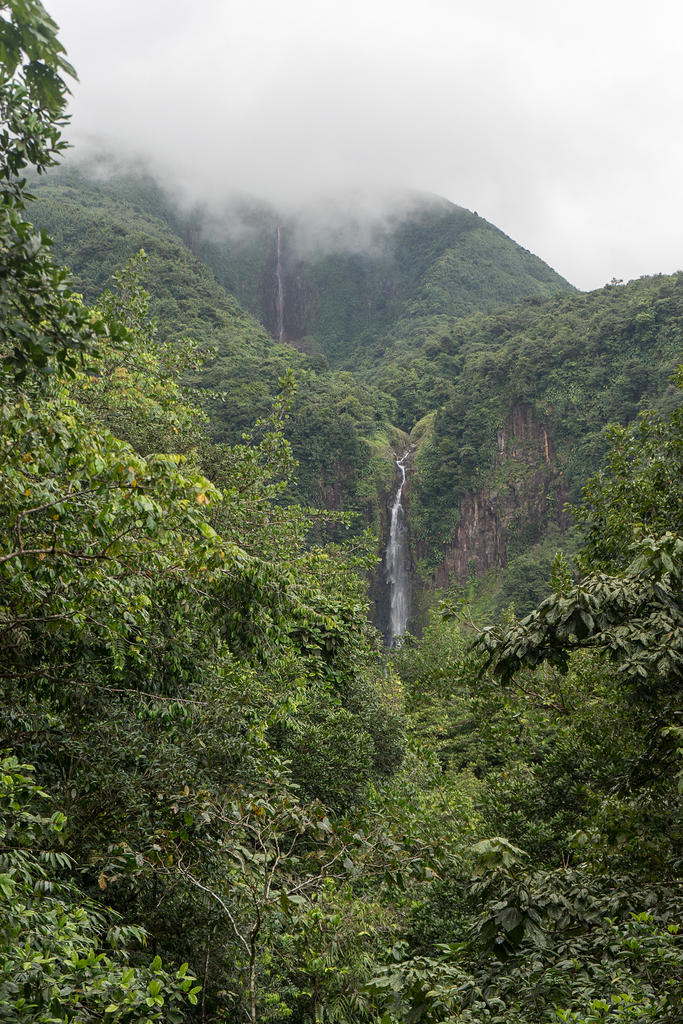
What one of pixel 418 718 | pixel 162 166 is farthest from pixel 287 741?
pixel 162 166

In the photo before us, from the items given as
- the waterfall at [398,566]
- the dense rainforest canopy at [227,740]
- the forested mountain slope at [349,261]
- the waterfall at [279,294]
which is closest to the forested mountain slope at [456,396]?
the waterfall at [398,566]

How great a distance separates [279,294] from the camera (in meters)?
130

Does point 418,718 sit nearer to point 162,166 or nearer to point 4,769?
point 4,769

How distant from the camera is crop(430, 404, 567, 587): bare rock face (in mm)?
58812

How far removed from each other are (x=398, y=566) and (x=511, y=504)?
35.7 ft

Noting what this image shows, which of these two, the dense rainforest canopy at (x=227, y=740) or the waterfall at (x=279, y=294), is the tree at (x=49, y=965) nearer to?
the dense rainforest canopy at (x=227, y=740)

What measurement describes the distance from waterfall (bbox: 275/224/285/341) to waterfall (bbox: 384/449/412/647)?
65245 millimetres

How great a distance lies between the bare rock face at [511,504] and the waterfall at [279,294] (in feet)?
220

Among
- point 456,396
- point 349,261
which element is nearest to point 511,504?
point 456,396

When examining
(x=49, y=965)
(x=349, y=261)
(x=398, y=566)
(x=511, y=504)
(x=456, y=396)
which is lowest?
(x=398, y=566)

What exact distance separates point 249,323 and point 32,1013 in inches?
2789

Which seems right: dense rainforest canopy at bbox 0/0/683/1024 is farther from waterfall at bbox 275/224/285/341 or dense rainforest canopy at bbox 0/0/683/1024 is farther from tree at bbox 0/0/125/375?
waterfall at bbox 275/224/285/341

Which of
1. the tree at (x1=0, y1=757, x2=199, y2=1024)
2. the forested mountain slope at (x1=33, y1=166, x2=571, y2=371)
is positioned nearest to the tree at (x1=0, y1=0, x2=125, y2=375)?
the tree at (x1=0, y1=757, x2=199, y2=1024)

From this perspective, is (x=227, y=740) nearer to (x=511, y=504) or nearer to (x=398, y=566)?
(x=398, y=566)
